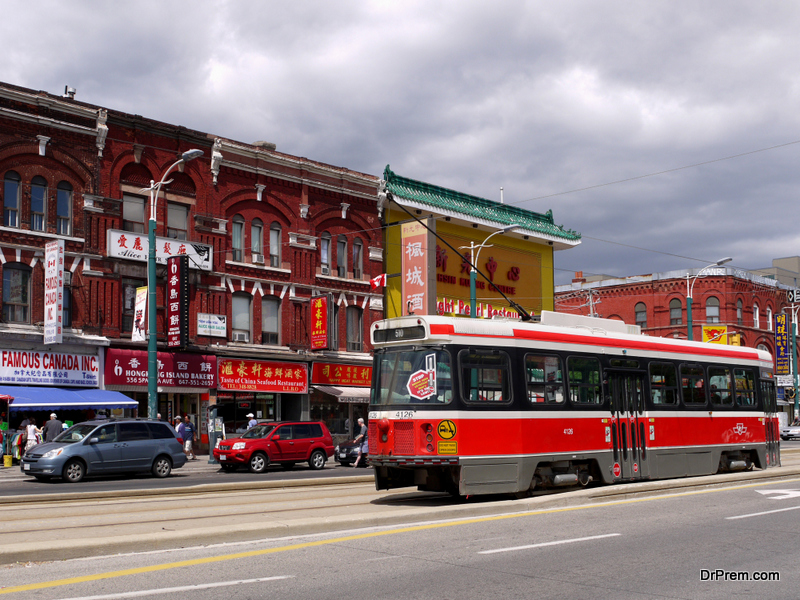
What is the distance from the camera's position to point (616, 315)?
235ft

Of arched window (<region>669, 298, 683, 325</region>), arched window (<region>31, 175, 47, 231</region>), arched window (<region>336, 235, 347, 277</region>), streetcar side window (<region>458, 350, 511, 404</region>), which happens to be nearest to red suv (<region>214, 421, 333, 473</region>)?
arched window (<region>31, 175, 47, 231</region>)

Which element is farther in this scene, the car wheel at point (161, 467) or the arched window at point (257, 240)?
the arched window at point (257, 240)

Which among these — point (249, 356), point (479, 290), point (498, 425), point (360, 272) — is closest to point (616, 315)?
point (479, 290)

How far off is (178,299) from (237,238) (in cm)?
531

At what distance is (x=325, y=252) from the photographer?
39719 mm

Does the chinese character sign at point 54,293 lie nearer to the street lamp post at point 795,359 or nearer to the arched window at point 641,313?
the arched window at point 641,313

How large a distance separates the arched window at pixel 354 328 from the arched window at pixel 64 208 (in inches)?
547

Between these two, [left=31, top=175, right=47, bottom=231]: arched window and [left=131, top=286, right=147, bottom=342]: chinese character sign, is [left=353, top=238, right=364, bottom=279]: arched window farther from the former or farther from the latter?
[left=31, top=175, right=47, bottom=231]: arched window

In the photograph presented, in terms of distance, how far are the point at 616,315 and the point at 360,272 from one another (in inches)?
1450

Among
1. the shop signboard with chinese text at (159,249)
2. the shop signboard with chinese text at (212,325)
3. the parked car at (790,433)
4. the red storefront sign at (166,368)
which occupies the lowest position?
the parked car at (790,433)

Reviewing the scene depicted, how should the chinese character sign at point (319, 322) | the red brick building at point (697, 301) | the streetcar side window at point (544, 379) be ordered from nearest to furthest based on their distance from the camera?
Result: the streetcar side window at point (544, 379)
the chinese character sign at point (319, 322)
the red brick building at point (697, 301)

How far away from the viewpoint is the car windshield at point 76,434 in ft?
73.5

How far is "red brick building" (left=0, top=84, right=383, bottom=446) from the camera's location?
1196 inches

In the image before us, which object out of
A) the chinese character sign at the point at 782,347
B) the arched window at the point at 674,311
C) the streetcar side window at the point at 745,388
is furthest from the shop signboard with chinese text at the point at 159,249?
the chinese character sign at the point at 782,347
